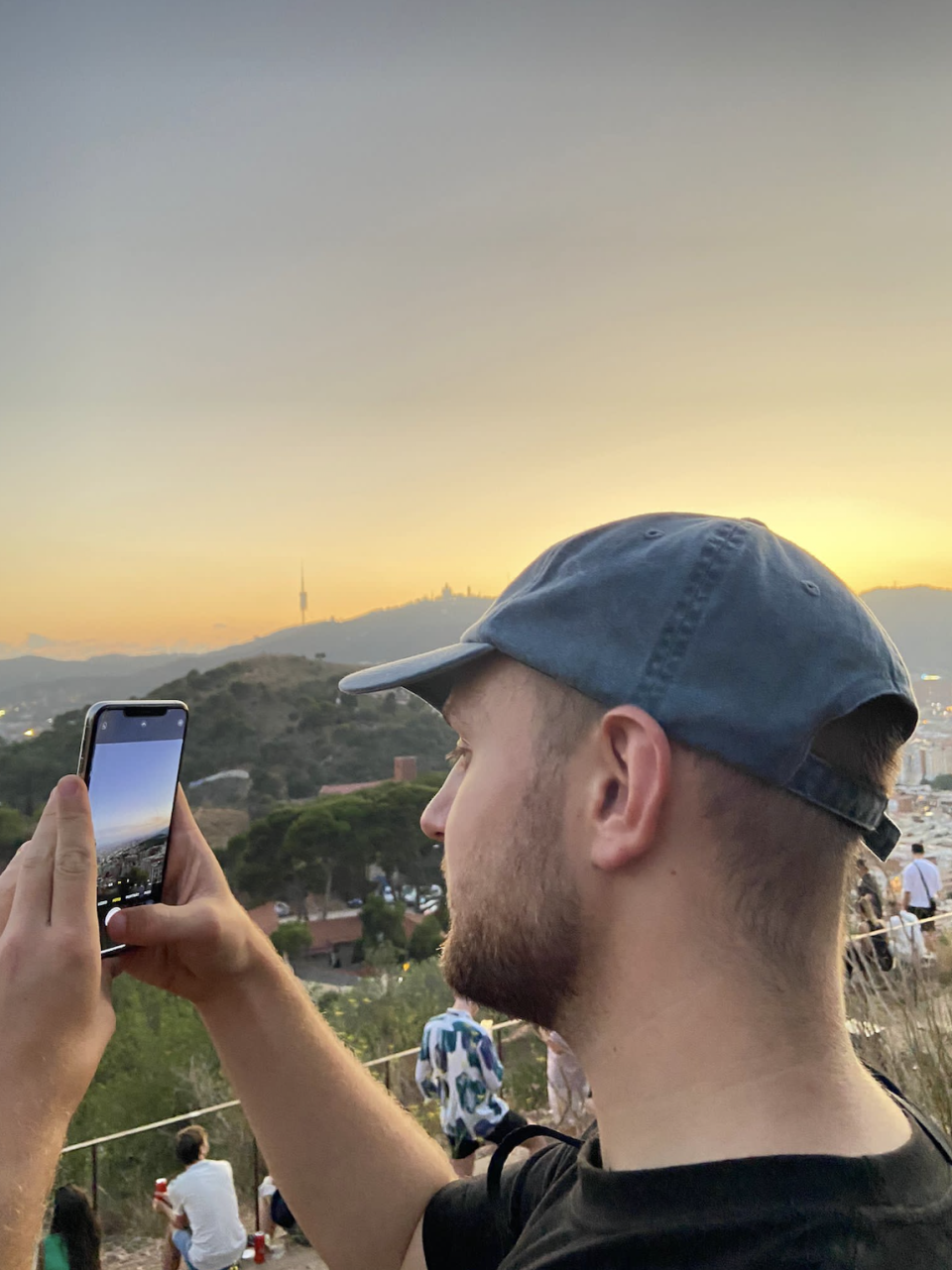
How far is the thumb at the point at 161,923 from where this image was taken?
1.13 m

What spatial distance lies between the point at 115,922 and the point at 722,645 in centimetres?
68

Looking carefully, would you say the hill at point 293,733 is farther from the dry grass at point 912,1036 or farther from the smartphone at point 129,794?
the smartphone at point 129,794

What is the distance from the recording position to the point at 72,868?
36.7 inches

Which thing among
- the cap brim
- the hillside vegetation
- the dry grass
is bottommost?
the hillside vegetation

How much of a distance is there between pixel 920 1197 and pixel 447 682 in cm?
55

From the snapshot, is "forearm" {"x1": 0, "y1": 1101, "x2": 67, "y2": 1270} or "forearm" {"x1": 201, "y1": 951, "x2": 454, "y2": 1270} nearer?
"forearm" {"x1": 0, "y1": 1101, "x2": 67, "y2": 1270}

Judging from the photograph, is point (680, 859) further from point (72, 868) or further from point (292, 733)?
point (292, 733)

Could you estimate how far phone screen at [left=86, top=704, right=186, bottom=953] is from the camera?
3.81 ft

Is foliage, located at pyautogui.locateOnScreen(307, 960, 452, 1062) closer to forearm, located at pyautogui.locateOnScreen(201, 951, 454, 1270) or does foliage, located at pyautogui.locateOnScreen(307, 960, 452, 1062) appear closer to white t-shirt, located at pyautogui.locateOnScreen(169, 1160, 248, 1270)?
white t-shirt, located at pyautogui.locateOnScreen(169, 1160, 248, 1270)

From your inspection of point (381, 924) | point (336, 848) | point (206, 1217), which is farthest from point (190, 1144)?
point (336, 848)

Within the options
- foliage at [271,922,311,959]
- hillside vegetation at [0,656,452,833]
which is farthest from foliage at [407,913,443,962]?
hillside vegetation at [0,656,452,833]

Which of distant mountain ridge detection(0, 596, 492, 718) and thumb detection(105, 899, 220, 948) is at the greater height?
thumb detection(105, 899, 220, 948)

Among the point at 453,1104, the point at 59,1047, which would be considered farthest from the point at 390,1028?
the point at 59,1047

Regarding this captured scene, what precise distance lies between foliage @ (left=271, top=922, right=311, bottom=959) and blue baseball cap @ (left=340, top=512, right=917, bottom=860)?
2815cm
